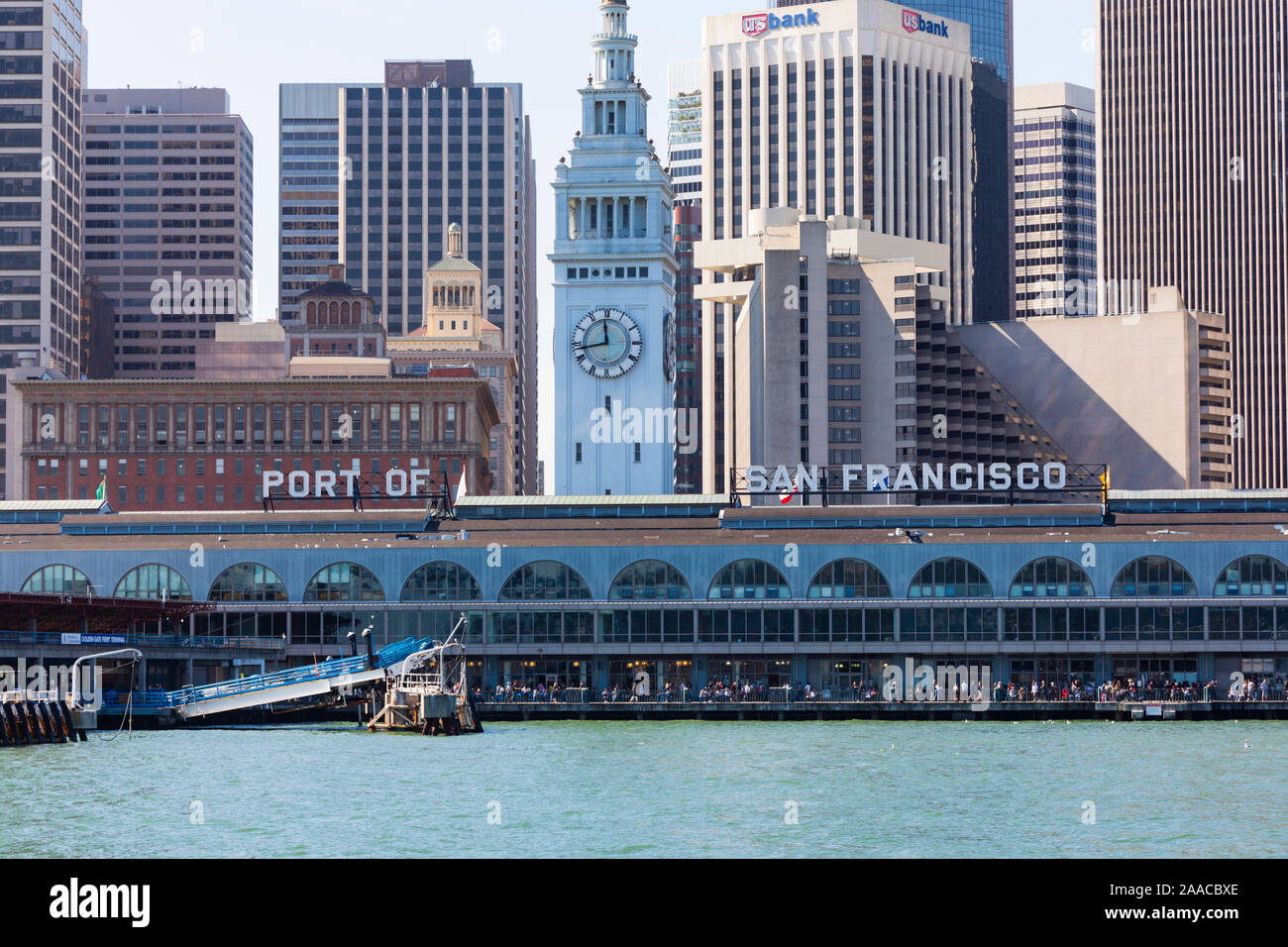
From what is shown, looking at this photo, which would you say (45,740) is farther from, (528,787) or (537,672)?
(537,672)

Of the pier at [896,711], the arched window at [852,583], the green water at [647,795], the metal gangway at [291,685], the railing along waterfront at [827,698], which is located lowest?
the pier at [896,711]

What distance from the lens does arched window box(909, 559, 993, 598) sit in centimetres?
15888

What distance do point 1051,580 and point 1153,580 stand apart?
7911 mm

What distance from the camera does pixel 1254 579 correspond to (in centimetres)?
15812

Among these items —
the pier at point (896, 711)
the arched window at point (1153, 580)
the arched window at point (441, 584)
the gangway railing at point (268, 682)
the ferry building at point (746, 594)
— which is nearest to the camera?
the gangway railing at point (268, 682)

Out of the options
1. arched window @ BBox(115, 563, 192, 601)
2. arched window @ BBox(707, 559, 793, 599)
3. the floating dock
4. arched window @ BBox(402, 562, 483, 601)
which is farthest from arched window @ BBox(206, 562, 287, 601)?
arched window @ BBox(707, 559, 793, 599)

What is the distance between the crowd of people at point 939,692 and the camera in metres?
148

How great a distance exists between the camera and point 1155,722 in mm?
140000

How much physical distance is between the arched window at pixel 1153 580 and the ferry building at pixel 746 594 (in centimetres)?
15

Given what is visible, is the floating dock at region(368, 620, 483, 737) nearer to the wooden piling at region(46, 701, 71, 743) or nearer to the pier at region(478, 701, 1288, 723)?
the pier at region(478, 701, 1288, 723)

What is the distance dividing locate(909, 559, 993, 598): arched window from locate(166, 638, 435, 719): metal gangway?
43.3 meters

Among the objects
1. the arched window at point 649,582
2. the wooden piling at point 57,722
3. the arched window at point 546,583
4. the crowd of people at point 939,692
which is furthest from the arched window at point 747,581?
the wooden piling at point 57,722

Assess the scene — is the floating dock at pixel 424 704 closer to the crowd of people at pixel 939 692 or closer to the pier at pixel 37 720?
the crowd of people at pixel 939 692
